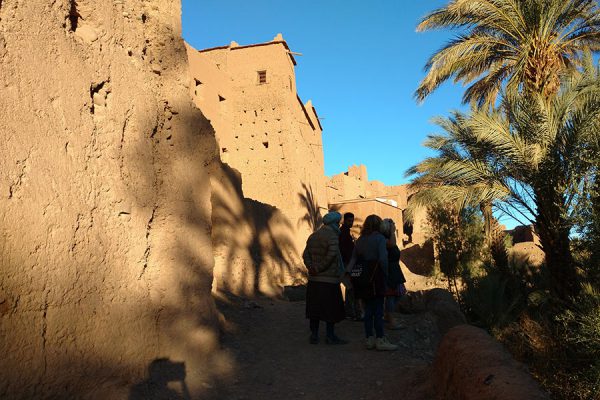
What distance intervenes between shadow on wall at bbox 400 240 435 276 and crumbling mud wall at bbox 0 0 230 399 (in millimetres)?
14468

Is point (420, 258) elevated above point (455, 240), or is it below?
above

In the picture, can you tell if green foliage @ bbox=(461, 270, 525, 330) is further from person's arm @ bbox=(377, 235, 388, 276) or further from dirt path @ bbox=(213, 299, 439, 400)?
person's arm @ bbox=(377, 235, 388, 276)

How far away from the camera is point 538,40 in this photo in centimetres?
898

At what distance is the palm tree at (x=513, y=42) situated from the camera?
8914 mm

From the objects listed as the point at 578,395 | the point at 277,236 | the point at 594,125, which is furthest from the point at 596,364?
the point at 277,236

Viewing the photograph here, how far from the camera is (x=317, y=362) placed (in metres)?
4.95

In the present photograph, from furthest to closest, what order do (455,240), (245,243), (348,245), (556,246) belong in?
(455,240) < (245,243) < (556,246) < (348,245)

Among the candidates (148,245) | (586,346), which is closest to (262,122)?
(586,346)

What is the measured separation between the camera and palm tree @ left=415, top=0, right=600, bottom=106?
8914mm

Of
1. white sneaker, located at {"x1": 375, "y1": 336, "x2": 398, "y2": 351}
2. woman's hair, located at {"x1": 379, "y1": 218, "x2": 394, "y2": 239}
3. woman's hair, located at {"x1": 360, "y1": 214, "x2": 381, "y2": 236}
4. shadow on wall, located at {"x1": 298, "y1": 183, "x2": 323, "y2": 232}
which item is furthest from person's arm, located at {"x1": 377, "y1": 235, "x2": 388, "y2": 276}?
shadow on wall, located at {"x1": 298, "y1": 183, "x2": 323, "y2": 232}

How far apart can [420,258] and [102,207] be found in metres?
17.8

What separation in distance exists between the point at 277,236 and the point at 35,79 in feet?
28.6

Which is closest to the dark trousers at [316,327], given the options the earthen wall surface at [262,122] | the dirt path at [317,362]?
the dirt path at [317,362]

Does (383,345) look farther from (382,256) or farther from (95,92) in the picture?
(95,92)
